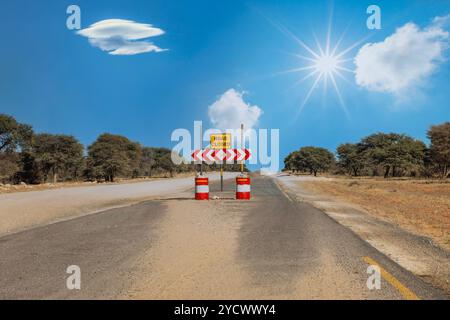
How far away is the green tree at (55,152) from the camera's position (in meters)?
65.9

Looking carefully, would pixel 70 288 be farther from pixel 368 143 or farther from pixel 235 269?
pixel 368 143

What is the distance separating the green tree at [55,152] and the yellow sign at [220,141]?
52486 millimetres

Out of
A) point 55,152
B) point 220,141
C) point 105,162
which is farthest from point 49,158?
point 220,141

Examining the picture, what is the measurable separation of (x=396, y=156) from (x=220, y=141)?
218 feet

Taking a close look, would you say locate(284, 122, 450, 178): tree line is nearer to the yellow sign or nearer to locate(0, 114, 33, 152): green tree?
the yellow sign

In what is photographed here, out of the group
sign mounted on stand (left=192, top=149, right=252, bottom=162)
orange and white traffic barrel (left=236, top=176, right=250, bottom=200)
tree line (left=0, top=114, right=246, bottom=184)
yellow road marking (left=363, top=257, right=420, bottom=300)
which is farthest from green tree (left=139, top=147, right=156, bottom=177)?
yellow road marking (left=363, top=257, right=420, bottom=300)

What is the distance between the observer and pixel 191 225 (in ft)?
34.6

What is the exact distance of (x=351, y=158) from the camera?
100000 millimetres

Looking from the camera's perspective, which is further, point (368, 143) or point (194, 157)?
point (368, 143)

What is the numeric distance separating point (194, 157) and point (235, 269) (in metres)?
13.3

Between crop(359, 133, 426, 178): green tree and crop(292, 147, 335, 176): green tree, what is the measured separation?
23.7m

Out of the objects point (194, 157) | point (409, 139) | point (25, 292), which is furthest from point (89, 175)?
point (25, 292)
